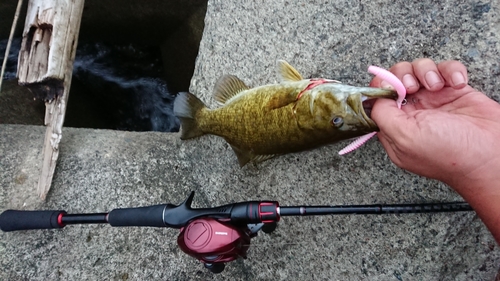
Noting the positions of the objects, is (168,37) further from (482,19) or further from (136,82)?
(482,19)

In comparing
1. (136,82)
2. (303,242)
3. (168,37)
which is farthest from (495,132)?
(136,82)

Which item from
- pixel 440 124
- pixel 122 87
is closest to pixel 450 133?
pixel 440 124

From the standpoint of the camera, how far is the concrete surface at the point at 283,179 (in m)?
2.23

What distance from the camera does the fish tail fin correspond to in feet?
8.82

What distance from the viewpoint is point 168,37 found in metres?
4.88

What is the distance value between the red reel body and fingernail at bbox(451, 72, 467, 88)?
1211 mm

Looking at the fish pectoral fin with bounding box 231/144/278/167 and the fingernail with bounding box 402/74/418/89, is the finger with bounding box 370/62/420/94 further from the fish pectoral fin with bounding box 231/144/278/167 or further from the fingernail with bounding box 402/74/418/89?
the fish pectoral fin with bounding box 231/144/278/167

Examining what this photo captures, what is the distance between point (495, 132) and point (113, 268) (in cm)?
239

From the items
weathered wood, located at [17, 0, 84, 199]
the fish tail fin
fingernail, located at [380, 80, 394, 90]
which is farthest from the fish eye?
weathered wood, located at [17, 0, 84, 199]

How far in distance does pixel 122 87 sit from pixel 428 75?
164 inches

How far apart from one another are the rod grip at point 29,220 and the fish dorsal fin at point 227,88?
119 cm

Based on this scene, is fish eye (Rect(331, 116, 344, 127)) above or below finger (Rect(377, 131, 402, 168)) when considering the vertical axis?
above

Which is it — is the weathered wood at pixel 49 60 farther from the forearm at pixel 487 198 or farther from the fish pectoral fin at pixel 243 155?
the forearm at pixel 487 198

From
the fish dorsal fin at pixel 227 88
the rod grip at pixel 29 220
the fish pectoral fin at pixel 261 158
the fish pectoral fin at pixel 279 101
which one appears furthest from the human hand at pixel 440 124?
the rod grip at pixel 29 220
